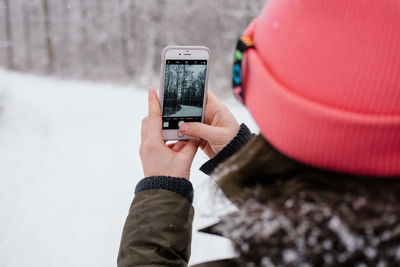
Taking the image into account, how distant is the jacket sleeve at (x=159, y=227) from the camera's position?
1.08 m

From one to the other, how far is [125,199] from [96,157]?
164 centimetres

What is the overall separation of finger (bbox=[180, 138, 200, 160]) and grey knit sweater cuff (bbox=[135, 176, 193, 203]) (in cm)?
20

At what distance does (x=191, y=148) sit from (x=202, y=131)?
0.40ft

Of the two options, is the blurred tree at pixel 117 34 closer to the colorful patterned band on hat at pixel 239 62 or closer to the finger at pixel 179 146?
the finger at pixel 179 146

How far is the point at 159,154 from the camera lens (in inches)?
53.2

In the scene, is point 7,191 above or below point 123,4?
below

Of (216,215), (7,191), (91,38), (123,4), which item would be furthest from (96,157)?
(91,38)

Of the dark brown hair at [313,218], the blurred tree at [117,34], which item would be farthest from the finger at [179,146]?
the blurred tree at [117,34]

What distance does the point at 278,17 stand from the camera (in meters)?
0.81

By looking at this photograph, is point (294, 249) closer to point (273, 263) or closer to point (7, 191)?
point (273, 263)

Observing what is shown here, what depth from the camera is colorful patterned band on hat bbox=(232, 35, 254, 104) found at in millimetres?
893

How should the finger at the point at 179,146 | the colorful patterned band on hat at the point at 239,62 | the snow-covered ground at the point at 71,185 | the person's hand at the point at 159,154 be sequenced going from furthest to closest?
the snow-covered ground at the point at 71,185 → the finger at the point at 179,146 → the person's hand at the point at 159,154 → the colorful patterned band on hat at the point at 239,62

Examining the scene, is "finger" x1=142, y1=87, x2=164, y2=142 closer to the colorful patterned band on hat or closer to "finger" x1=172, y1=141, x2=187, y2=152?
"finger" x1=172, y1=141, x2=187, y2=152

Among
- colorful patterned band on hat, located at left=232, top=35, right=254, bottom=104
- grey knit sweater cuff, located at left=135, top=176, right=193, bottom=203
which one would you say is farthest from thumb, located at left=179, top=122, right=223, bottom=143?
colorful patterned band on hat, located at left=232, top=35, right=254, bottom=104
